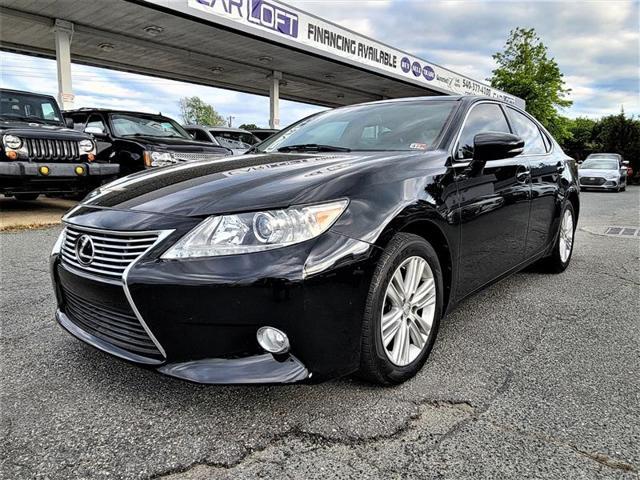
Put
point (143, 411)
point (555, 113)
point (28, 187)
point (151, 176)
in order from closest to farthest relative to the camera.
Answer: point (143, 411), point (151, 176), point (28, 187), point (555, 113)

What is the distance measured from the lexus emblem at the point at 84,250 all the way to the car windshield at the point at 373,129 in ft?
4.94

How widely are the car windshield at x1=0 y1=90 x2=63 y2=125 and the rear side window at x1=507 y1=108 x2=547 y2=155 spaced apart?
7.05m

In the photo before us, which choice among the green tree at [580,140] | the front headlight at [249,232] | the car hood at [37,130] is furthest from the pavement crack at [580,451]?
the green tree at [580,140]

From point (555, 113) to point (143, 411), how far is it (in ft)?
119

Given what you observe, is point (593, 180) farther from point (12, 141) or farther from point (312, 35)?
point (12, 141)

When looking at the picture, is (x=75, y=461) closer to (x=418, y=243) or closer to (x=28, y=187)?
(x=418, y=243)

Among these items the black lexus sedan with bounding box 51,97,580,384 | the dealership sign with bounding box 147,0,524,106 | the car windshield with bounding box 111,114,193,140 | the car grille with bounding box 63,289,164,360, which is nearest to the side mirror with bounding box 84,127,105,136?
the car windshield with bounding box 111,114,193,140

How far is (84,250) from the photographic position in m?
2.08

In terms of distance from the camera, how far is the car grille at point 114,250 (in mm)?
1905

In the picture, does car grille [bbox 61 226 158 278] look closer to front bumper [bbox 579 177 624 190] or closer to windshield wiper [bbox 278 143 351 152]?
windshield wiper [bbox 278 143 351 152]

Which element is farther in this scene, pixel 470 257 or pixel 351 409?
pixel 470 257

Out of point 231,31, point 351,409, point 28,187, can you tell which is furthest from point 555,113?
point 351,409

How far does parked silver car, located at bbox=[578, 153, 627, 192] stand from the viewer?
1831 centimetres

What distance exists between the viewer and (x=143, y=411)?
1988mm
